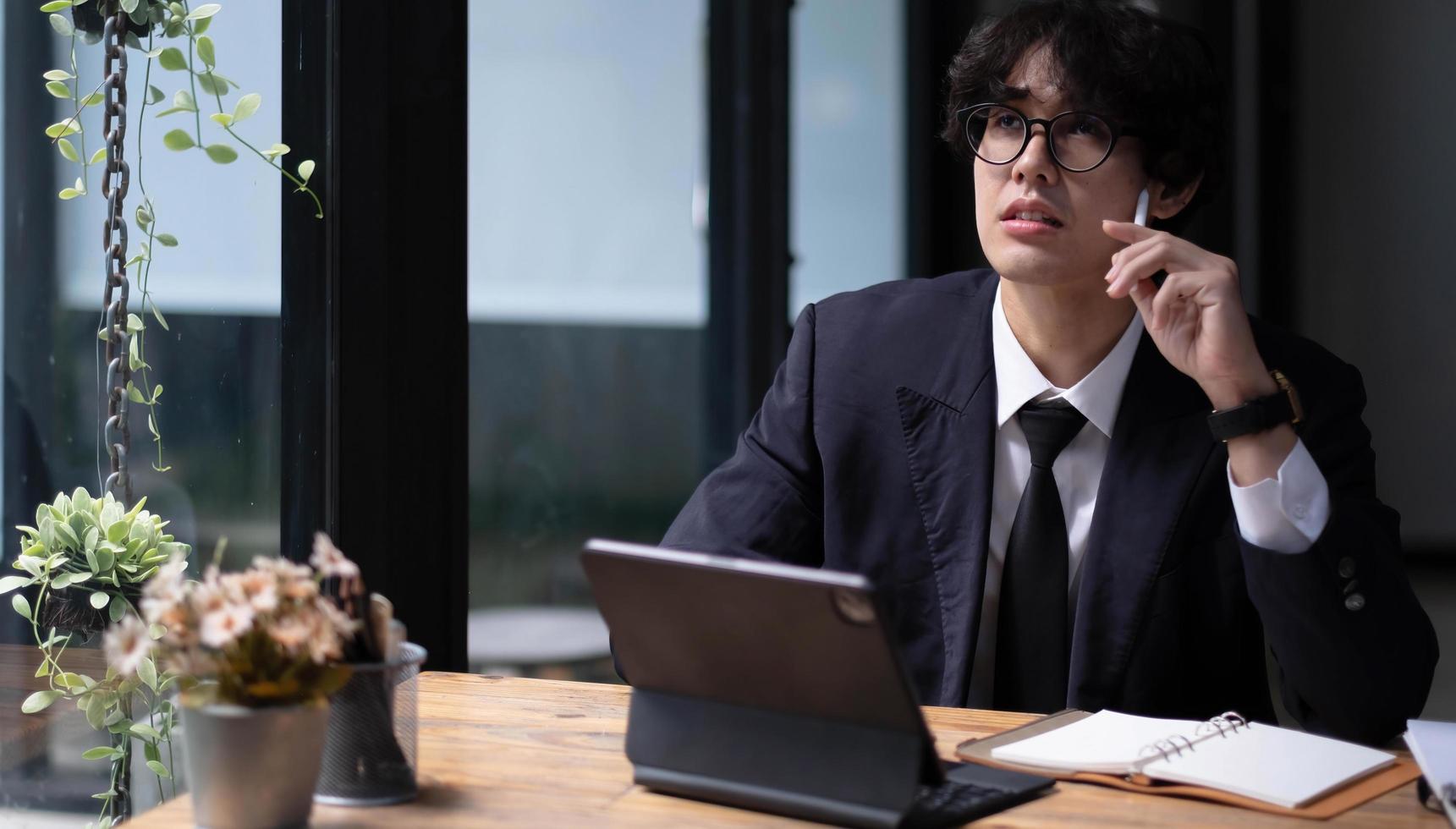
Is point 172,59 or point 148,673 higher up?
point 172,59

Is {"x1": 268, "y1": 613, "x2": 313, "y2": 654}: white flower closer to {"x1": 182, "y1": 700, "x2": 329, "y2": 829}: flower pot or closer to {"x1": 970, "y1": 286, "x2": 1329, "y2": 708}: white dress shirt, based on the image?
{"x1": 182, "y1": 700, "x2": 329, "y2": 829}: flower pot

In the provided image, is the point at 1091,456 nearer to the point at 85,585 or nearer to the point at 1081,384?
the point at 1081,384

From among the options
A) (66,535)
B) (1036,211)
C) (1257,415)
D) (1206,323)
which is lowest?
(66,535)

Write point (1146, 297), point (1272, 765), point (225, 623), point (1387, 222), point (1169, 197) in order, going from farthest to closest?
point (1387, 222) < point (1169, 197) < point (1146, 297) < point (1272, 765) < point (225, 623)

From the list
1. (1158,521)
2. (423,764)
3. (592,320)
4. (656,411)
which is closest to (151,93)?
(423,764)

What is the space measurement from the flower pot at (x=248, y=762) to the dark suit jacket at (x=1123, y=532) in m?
0.78

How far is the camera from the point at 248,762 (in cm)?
86

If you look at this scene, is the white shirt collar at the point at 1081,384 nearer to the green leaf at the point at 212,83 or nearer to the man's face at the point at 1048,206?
the man's face at the point at 1048,206

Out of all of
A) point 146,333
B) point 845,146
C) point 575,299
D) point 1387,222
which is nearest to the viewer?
point 146,333

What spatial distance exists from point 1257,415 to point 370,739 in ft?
3.30

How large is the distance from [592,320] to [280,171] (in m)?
1.57

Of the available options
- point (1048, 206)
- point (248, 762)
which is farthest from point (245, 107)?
point (1048, 206)

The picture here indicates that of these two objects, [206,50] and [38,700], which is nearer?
[38,700]

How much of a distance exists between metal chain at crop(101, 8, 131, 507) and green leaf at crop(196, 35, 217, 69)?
0.24 feet
